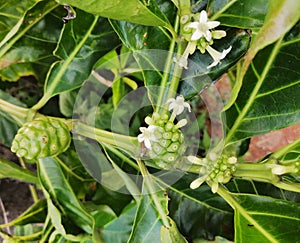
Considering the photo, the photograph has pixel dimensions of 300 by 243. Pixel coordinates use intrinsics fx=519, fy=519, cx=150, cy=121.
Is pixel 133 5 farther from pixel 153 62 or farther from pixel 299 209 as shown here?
pixel 299 209

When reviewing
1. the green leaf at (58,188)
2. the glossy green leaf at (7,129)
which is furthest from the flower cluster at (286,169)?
the glossy green leaf at (7,129)

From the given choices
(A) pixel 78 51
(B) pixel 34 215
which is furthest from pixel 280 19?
(B) pixel 34 215

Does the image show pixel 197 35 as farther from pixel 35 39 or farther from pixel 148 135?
pixel 35 39

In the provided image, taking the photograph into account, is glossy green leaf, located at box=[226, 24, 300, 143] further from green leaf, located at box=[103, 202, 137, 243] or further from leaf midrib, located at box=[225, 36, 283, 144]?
green leaf, located at box=[103, 202, 137, 243]

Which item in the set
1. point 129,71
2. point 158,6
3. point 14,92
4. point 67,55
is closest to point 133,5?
point 158,6

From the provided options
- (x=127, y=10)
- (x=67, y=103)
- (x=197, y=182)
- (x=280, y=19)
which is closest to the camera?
(x=280, y=19)

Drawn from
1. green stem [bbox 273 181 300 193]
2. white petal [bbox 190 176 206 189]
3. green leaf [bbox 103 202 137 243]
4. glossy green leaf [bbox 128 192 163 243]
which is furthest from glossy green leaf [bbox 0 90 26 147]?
green stem [bbox 273 181 300 193]
